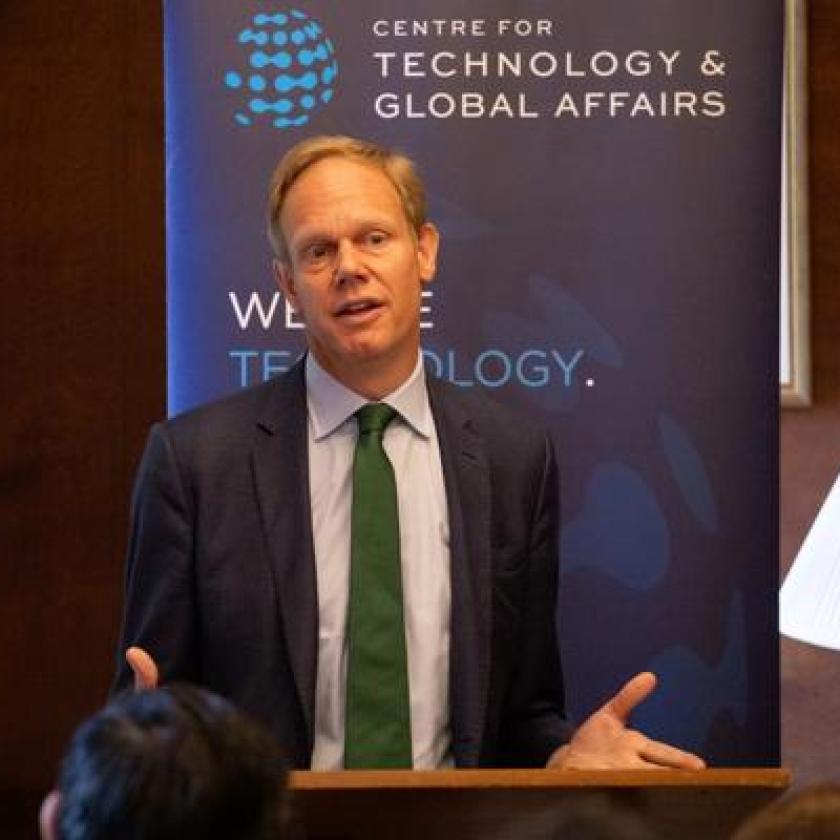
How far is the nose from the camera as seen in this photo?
3.24 meters

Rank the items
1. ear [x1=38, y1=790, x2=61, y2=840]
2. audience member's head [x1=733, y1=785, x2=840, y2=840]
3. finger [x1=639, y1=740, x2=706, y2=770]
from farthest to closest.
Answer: finger [x1=639, y1=740, x2=706, y2=770] → ear [x1=38, y1=790, x2=61, y2=840] → audience member's head [x1=733, y1=785, x2=840, y2=840]

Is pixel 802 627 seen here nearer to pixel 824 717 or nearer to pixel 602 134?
pixel 602 134

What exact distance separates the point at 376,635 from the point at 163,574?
14.3 inches

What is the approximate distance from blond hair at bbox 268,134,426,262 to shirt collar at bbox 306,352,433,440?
237mm

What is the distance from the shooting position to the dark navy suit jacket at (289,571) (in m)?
3.11

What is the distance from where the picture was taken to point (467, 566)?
3188 millimetres

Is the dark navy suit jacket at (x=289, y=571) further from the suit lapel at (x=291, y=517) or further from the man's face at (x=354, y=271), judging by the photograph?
the man's face at (x=354, y=271)

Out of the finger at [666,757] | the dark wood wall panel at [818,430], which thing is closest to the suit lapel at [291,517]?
the finger at [666,757]

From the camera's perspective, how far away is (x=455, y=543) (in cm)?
319

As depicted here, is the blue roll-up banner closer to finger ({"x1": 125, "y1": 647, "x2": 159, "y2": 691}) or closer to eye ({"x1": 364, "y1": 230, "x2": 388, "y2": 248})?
eye ({"x1": 364, "y1": 230, "x2": 388, "y2": 248})

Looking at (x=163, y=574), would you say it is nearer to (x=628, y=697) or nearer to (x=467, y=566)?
(x=467, y=566)

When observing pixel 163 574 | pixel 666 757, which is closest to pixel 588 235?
pixel 163 574

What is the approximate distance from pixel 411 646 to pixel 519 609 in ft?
0.73

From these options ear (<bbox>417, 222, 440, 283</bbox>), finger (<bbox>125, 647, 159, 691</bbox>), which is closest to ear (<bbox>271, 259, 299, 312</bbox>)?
ear (<bbox>417, 222, 440, 283</bbox>)
